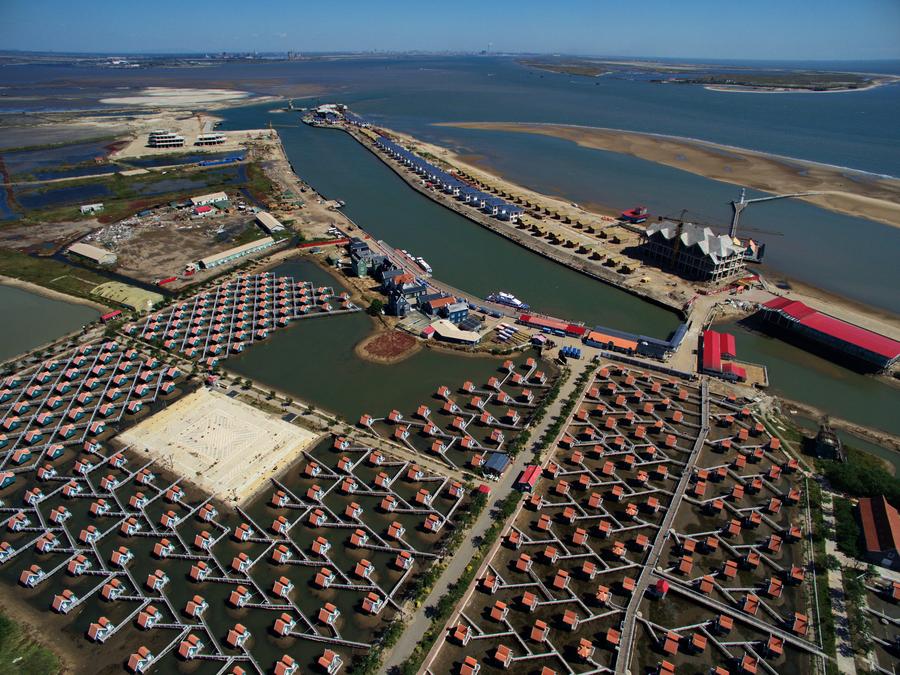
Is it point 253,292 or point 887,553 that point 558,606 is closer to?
point 887,553

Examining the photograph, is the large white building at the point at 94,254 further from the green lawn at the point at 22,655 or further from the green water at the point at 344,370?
the green lawn at the point at 22,655

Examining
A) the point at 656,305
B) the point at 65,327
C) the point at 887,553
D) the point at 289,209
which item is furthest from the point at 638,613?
the point at 289,209

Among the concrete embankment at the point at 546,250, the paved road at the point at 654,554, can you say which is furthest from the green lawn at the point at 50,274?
the paved road at the point at 654,554

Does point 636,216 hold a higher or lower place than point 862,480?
higher

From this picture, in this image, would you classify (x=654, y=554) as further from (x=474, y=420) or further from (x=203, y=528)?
(x=203, y=528)

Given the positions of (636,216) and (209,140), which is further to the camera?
(209,140)

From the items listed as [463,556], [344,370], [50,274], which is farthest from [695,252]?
[50,274]
